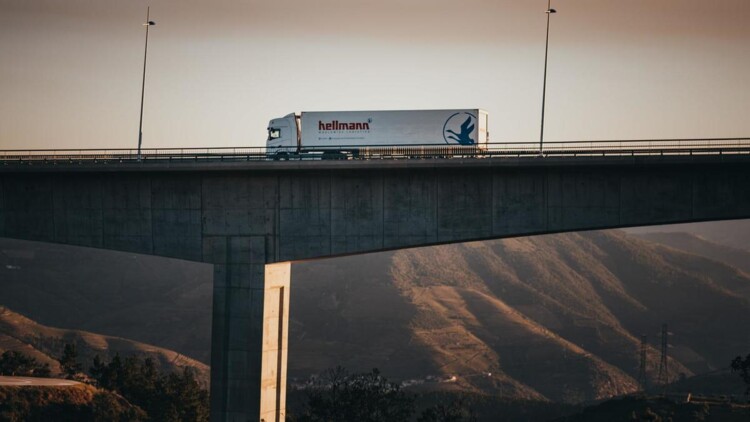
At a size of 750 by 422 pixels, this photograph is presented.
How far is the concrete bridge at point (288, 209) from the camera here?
197 ft

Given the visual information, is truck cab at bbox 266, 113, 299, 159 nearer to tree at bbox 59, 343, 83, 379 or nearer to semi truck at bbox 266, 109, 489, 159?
semi truck at bbox 266, 109, 489, 159

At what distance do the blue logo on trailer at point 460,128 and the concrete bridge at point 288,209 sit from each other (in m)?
7.44

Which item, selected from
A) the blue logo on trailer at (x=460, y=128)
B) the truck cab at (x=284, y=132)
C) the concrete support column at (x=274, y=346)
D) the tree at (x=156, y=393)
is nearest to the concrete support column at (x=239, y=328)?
the concrete support column at (x=274, y=346)

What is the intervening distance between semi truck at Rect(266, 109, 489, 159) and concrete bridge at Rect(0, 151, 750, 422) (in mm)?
4569

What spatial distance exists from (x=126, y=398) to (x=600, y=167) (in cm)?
4697

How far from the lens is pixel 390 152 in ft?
235

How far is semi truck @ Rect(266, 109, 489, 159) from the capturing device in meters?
70.2

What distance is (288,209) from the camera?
214 ft

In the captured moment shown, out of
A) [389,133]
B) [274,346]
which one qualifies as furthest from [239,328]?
[389,133]

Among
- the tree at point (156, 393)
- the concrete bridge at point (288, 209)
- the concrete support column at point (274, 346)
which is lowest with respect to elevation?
the tree at point (156, 393)

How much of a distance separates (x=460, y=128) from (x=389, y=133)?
14.9ft

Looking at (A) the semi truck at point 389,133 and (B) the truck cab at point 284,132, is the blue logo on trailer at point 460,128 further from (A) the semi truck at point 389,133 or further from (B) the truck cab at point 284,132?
(B) the truck cab at point 284,132

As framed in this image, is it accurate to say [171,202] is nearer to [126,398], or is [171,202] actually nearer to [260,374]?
[260,374]

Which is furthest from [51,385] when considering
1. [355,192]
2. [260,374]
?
[355,192]
